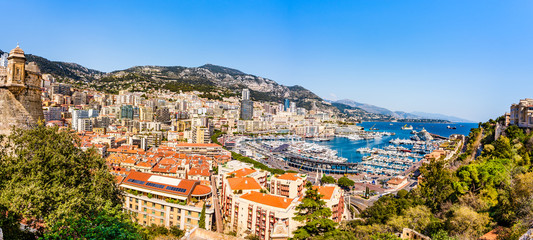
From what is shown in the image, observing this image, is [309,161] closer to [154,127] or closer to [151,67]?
[154,127]

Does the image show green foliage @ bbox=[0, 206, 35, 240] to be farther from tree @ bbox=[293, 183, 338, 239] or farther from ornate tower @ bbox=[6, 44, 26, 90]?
tree @ bbox=[293, 183, 338, 239]

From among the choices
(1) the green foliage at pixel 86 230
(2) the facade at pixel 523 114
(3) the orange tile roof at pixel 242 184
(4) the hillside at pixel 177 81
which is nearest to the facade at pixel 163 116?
(4) the hillside at pixel 177 81

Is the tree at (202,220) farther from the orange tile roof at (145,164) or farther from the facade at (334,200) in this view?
the orange tile roof at (145,164)

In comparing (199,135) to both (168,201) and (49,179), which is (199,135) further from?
(49,179)

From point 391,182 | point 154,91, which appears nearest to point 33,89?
point 391,182

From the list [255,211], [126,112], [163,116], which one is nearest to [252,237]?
[255,211]

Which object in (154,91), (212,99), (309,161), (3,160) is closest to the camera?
(3,160)

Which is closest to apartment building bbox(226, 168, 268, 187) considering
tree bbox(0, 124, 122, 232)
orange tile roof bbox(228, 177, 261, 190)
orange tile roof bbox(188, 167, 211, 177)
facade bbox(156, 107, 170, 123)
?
orange tile roof bbox(228, 177, 261, 190)

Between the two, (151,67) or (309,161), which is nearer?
(309,161)
